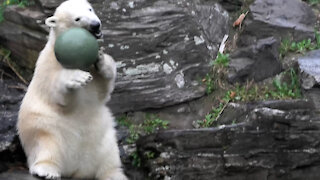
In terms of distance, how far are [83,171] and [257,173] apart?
181 cm

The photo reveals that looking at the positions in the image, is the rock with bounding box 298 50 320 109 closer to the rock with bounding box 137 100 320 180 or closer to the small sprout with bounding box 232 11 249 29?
the rock with bounding box 137 100 320 180

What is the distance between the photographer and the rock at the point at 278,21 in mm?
7891

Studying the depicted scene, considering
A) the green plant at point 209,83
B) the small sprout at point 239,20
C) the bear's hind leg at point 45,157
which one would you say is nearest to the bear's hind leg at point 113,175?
the bear's hind leg at point 45,157

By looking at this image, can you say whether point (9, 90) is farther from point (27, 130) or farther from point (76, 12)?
point (76, 12)

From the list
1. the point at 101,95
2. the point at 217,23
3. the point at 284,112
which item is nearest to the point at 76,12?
the point at 101,95

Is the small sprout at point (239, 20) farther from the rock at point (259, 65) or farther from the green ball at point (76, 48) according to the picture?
the green ball at point (76, 48)

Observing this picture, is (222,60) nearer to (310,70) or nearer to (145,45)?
(145,45)

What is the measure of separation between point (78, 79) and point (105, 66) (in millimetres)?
386

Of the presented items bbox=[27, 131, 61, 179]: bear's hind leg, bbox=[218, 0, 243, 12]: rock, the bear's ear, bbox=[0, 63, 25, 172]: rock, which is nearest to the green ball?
the bear's ear

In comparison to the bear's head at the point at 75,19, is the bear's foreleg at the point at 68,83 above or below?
below

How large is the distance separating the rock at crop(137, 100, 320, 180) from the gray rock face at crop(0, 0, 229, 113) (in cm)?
89

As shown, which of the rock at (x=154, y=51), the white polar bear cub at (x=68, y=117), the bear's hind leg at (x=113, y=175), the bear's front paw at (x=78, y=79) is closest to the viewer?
the bear's front paw at (x=78, y=79)

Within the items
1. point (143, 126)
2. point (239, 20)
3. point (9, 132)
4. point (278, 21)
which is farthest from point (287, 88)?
point (9, 132)

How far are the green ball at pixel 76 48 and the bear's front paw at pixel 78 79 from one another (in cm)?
8
